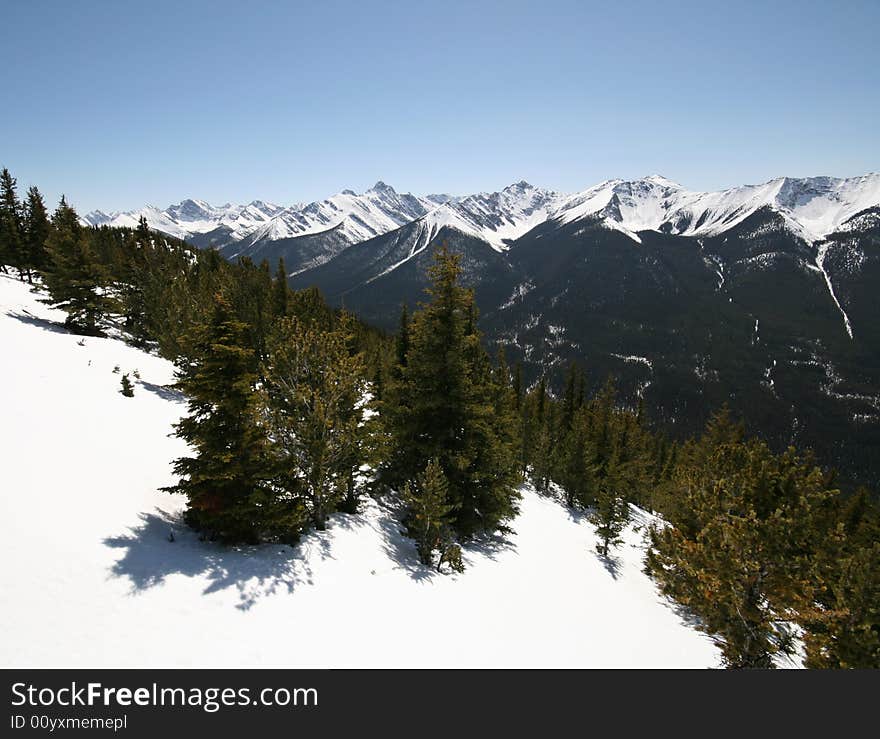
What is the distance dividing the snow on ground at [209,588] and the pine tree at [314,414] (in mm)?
2329

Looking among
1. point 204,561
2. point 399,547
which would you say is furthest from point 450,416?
point 204,561

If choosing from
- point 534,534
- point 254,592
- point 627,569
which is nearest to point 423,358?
point 254,592

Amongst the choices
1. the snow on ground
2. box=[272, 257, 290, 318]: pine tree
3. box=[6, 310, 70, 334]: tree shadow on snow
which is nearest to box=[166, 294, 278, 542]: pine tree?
the snow on ground

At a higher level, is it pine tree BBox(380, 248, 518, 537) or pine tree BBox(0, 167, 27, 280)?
pine tree BBox(0, 167, 27, 280)

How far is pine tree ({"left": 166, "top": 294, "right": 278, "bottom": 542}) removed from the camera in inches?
501

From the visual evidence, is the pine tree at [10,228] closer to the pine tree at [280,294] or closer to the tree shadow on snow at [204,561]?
the pine tree at [280,294]

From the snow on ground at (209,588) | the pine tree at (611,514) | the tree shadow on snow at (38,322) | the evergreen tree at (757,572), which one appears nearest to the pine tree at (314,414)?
the snow on ground at (209,588)

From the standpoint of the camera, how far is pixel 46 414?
1820 centimetres

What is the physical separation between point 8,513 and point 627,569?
33266 millimetres

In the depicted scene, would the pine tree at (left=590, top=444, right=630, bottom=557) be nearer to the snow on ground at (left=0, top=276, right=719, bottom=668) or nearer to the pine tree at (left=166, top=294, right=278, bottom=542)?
the snow on ground at (left=0, top=276, right=719, bottom=668)

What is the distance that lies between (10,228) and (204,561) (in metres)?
59.7

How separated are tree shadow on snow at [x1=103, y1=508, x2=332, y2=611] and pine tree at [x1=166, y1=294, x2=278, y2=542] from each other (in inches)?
34.1

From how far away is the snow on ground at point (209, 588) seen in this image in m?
9.40
